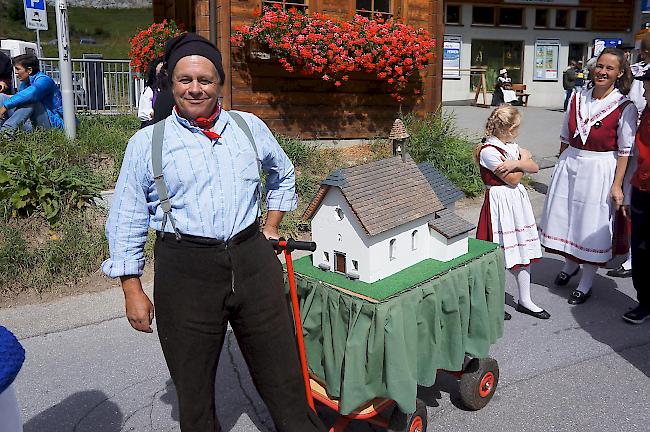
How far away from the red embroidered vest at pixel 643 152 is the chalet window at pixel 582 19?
60.4 feet

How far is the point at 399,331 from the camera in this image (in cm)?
252

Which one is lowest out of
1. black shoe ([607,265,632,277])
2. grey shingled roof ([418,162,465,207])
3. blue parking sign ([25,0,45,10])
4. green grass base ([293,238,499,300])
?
black shoe ([607,265,632,277])

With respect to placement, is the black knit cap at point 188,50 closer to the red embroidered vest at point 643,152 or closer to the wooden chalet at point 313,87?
the red embroidered vest at point 643,152

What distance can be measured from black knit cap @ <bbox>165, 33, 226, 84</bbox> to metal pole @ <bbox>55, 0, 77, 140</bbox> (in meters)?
4.45

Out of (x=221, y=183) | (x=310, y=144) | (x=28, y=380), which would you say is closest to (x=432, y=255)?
(x=221, y=183)

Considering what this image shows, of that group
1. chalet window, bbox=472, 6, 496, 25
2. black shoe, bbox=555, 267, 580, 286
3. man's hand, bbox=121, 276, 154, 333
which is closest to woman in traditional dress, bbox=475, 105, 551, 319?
black shoe, bbox=555, 267, 580, 286

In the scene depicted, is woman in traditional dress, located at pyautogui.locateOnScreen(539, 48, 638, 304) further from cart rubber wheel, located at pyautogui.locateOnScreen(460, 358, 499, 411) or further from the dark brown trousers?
the dark brown trousers

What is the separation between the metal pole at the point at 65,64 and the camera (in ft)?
19.9

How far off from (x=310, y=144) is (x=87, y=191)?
3.16 metres

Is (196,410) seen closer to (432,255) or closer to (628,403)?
(432,255)

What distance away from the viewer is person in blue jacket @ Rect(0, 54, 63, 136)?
648cm

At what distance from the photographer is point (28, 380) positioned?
11.4ft

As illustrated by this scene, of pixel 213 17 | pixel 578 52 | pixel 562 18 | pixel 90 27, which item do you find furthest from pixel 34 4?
pixel 90 27

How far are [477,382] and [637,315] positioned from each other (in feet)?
6.09
